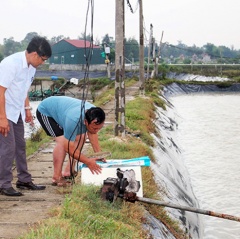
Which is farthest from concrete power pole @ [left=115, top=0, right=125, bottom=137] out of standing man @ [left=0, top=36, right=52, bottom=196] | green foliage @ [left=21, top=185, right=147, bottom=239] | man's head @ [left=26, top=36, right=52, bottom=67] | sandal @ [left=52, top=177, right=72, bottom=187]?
green foliage @ [left=21, top=185, right=147, bottom=239]

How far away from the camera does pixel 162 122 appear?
16875 mm

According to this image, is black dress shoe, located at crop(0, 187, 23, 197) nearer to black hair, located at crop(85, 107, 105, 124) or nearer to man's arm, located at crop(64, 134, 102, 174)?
man's arm, located at crop(64, 134, 102, 174)

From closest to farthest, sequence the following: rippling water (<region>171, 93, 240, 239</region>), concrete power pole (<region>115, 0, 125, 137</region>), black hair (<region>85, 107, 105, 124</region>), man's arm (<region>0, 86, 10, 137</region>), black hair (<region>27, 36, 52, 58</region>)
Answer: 1. man's arm (<region>0, 86, 10, 137</region>)
2. black hair (<region>27, 36, 52, 58</region>)
3. black hair (<region>85, 107, 105, 124</region>)
4. rippling water (<region>171, 93, 240, 239</region>)
5. concrete power pole (<region>115, 0, 125, 137</region>)

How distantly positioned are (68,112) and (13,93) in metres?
0.72

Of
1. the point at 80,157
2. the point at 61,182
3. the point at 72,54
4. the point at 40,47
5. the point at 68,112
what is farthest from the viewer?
the point at 72,54

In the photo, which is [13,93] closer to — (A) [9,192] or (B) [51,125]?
(B) [51,125]

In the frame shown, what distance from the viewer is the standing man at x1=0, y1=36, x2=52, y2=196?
5000 millimetres

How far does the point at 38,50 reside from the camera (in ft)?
16.8

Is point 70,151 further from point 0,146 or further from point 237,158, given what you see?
point 237,158

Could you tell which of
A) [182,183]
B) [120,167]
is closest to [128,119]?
[182,183]

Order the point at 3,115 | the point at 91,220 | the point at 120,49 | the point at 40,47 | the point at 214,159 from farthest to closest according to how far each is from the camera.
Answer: the point at 214,159 → the point at 120,49 → the point at 40,47 → the point at 3,115 → the point at 91,220

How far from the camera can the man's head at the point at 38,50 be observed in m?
5.12

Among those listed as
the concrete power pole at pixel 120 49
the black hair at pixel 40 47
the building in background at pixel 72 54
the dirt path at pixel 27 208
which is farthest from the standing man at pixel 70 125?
the building in background at pixel 72 54

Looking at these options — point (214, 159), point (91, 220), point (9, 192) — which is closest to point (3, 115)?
point (9, 192)
